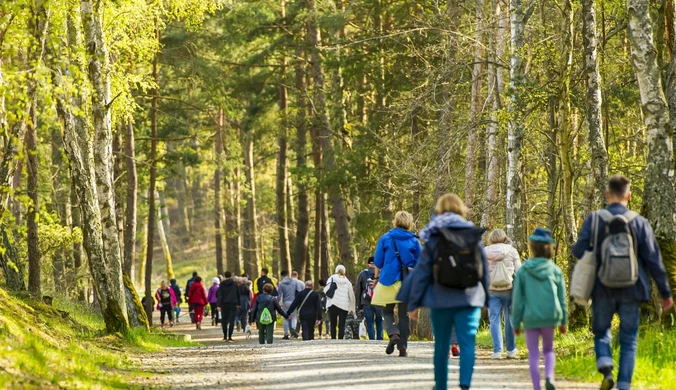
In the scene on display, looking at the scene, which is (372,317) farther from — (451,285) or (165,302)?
(165,302)

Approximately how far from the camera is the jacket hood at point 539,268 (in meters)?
9.66

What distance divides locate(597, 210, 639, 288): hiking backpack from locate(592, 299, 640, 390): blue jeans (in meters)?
0.23

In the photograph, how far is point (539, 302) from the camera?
9.61 m

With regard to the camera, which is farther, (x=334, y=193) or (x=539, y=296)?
(x=334, y=193)

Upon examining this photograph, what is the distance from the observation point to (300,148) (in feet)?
135

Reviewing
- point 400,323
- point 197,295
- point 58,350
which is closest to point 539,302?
point 400,323

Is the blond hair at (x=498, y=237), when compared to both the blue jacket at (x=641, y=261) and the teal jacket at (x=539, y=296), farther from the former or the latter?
the blue jacket at (x=641, y=261)

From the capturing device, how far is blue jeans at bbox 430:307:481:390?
9219mm

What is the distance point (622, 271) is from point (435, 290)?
1578 millimetres

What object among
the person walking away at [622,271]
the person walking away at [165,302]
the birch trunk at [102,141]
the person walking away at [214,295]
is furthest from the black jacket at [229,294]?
the person walking away at [622,271]

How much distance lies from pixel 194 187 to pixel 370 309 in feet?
226

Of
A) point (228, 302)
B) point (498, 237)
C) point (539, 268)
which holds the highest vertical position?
point (498, 237)

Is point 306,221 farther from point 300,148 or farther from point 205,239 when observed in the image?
point 205,239

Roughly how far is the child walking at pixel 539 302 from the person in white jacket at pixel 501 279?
381cm
